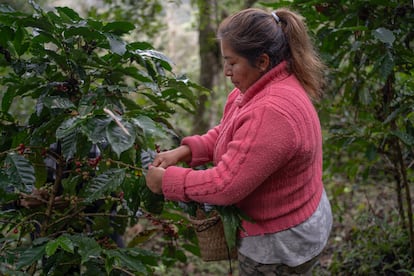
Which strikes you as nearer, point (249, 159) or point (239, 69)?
point (249, 159)

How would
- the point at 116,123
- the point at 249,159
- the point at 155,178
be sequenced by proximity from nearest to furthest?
the point at 116,123 → the point at 249,159 → the point at 155,178

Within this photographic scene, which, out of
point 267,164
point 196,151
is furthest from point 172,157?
point 267,164

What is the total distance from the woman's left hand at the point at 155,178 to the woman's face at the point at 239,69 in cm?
35

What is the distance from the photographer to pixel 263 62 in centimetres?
147

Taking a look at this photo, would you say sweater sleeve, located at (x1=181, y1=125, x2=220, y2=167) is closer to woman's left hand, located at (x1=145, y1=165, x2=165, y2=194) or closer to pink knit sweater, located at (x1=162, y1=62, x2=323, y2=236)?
pink knit sweater, located at (x1=162, y1=62, x2=323, y2=236)

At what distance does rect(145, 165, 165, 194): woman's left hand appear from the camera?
1.43 m

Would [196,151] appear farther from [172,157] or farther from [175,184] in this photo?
[175,184]

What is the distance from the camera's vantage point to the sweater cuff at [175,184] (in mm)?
1391

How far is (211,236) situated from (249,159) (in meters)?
0.41

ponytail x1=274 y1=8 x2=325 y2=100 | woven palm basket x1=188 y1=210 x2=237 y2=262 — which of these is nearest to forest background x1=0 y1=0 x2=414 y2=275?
woven palm basket x1=188 y1=210 x2=237 y2=262

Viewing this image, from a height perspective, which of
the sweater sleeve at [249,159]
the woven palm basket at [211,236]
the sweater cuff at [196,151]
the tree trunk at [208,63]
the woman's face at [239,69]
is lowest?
the tree trunk at [208,63]

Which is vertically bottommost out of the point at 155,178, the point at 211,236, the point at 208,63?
the point at 208,63

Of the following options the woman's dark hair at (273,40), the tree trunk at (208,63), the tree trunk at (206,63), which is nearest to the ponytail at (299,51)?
the woman's dark hair at (273,40)

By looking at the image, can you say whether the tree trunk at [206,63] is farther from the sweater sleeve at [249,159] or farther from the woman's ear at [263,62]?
the sweater sleeve at [249,159]
